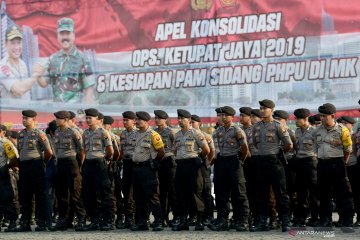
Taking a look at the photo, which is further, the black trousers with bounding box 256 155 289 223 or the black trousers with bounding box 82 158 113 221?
the black trousers with bounding box 82 158 113 221

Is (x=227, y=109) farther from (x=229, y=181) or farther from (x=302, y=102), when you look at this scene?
(x=302, y=102)

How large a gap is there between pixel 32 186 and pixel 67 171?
1.88ft

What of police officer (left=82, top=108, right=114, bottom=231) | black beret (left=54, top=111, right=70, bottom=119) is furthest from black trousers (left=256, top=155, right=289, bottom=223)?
black beret (left=54, top=111, right=70, bottom=119)

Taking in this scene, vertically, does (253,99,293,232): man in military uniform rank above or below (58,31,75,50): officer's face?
below

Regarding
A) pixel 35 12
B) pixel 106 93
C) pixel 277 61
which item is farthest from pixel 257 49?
pixel 35 12

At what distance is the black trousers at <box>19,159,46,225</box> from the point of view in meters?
14.8

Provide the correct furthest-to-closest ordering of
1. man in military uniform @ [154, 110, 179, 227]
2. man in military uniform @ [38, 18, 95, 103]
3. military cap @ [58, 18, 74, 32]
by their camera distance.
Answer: military cap @ [58, 18, 74, 32], man in military uniform @ [38, 18, 95, 103], man in military uniform @ [154, 110, 179, 227]

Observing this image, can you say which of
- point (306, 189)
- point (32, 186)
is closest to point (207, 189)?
point (306, 189)

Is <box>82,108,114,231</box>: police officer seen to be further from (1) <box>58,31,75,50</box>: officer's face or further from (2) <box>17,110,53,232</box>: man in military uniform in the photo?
(1) <box>58,31,75,50</box>: officer's face

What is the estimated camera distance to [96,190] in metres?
14.9

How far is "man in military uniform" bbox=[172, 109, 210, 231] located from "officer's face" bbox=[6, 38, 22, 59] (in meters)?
8.80

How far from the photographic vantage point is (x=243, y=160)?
14.4 m

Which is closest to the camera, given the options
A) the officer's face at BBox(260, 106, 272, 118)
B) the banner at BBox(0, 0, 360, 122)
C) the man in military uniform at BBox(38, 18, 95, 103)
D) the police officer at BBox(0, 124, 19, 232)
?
the officer's face at BBox(260, 106, 272, 118)

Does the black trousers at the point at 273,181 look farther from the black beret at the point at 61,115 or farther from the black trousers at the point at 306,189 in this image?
the black beret at the point at 61,115
